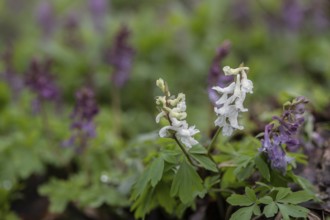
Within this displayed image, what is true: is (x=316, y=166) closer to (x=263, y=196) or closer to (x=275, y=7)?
(x=263, y=196)

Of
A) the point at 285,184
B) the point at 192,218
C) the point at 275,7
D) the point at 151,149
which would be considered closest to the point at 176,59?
the point at 275,7

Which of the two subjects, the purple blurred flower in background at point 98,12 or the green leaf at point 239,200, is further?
the purple blurred flower in background at point 98,12

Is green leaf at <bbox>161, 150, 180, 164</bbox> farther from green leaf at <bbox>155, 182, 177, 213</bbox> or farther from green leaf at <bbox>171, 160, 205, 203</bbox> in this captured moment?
green leaf at <bbox>155, 182, 177, 213</bbox>

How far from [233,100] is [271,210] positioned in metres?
0.44

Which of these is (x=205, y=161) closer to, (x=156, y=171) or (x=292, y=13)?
(x=156, y=171)

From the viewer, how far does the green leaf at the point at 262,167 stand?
Answer: 1.96m

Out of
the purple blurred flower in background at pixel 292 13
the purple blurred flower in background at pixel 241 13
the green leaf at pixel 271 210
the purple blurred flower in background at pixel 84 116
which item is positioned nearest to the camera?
the green leaf at pixel 271 210

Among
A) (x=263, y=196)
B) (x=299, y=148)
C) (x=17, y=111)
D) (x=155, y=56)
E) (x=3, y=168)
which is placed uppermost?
(x=155, y=56)

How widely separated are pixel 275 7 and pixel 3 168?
4.03m

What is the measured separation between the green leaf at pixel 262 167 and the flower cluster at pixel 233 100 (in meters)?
0.20

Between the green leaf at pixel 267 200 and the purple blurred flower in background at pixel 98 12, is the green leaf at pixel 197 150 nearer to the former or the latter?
the green leaf at pixel 267 200

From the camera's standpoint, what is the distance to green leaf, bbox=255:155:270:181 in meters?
1.96

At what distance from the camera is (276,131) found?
77.9 inches

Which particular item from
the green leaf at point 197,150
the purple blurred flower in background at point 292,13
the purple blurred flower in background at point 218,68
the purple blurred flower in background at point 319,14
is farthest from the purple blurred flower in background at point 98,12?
the green leaf at point 197,150
